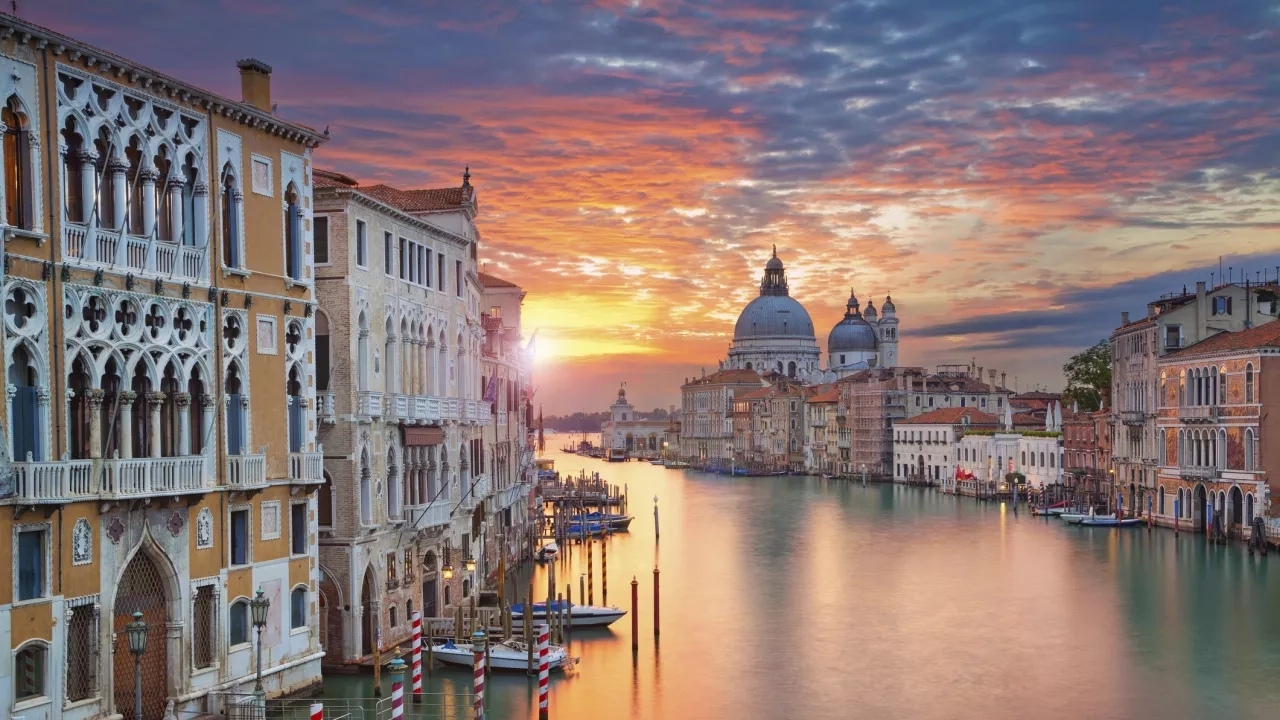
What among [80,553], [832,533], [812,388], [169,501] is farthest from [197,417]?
[812,388]

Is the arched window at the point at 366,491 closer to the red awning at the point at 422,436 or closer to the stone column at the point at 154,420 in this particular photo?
the red awning at the point at 422,436

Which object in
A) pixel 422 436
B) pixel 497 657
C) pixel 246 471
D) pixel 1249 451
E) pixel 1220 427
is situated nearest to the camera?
pixel 246 471

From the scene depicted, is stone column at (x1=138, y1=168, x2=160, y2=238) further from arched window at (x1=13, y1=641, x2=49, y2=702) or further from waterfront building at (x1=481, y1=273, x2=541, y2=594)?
waterfront building at (x1=481, y1=273, x2=541, y2=594)

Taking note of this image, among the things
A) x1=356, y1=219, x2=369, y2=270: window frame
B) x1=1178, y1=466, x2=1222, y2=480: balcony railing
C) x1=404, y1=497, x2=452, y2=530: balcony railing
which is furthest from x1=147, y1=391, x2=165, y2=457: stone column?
x1=1178, y1=466, x2=1222, y2=480: balcony railing

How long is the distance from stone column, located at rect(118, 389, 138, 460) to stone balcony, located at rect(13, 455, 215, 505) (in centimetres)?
17

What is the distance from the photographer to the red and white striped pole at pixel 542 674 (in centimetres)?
1517

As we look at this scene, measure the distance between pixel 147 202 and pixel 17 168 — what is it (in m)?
1.49

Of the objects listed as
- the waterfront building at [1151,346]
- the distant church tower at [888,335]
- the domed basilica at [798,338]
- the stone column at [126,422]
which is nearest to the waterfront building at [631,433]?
Result: the domed basilica at [798,338]

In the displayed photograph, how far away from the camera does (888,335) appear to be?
106 m

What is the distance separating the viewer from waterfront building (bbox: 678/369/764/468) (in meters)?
104

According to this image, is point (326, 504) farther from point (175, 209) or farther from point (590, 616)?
point (590, 616)

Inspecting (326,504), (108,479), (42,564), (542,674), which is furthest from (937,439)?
(42,564)

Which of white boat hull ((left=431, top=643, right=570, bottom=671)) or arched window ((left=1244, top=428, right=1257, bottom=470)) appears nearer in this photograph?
white boat hull ((left=431, top=643, right=570, bottom=671))

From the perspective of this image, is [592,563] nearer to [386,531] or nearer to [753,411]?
[386,531]
